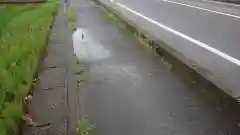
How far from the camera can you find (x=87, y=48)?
10.7 meters

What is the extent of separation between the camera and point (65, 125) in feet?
14.0

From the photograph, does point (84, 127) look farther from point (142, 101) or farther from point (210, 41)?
point (210, 41)

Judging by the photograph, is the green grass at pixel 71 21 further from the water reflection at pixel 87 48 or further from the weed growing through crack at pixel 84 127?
the weed growing through crack at pixel 84 127

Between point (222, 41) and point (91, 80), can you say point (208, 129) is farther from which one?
point (222, 41)

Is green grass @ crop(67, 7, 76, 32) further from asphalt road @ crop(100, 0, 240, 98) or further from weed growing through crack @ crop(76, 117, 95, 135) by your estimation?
weed growing through crack @ crop(76, 117, 95, 135)

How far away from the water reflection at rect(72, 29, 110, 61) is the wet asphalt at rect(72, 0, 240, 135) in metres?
0.03

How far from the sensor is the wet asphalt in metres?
4.44

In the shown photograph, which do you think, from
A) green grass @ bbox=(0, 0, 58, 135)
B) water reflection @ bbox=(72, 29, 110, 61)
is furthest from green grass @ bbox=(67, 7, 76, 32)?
green grass @ bbox=(0, 0, 58, 135)

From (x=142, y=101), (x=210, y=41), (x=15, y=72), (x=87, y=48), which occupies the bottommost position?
(x=87, y=48)

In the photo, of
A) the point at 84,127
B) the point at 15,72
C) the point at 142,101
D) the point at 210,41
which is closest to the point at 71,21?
the point at 210,41

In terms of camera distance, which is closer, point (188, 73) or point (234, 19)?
point (188, 73)

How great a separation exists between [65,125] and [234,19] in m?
10.5

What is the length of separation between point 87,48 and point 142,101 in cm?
554

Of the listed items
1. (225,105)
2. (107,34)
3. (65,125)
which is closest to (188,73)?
(225,105)
